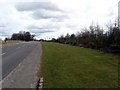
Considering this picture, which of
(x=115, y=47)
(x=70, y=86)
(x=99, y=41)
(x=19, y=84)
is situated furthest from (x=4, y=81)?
(x=99, y=41)

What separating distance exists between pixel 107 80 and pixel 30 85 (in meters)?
3.78

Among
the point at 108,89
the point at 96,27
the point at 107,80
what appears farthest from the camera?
the point at 96,27

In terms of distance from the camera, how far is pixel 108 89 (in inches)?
503

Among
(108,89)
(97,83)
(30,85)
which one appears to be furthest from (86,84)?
(30,85)

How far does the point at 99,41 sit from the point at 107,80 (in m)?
47.8

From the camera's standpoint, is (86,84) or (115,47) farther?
(115,47)

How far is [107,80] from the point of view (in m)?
15.3

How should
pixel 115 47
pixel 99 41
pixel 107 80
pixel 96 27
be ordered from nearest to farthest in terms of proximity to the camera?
pixel 107 80
pixel 115 47
pixel 99 41
pixel 96 27

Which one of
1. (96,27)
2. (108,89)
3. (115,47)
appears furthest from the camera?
(96,27)

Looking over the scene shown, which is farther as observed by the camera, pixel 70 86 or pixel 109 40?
pixel 109 40

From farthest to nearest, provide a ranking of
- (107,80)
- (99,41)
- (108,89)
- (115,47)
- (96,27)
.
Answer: (96,27), (99,41), (115,47), (107,80), (108,89)

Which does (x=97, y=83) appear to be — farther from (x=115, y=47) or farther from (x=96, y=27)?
(x=96, y=27)

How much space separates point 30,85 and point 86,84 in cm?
254

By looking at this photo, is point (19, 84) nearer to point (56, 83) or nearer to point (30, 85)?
point (30, 85)
